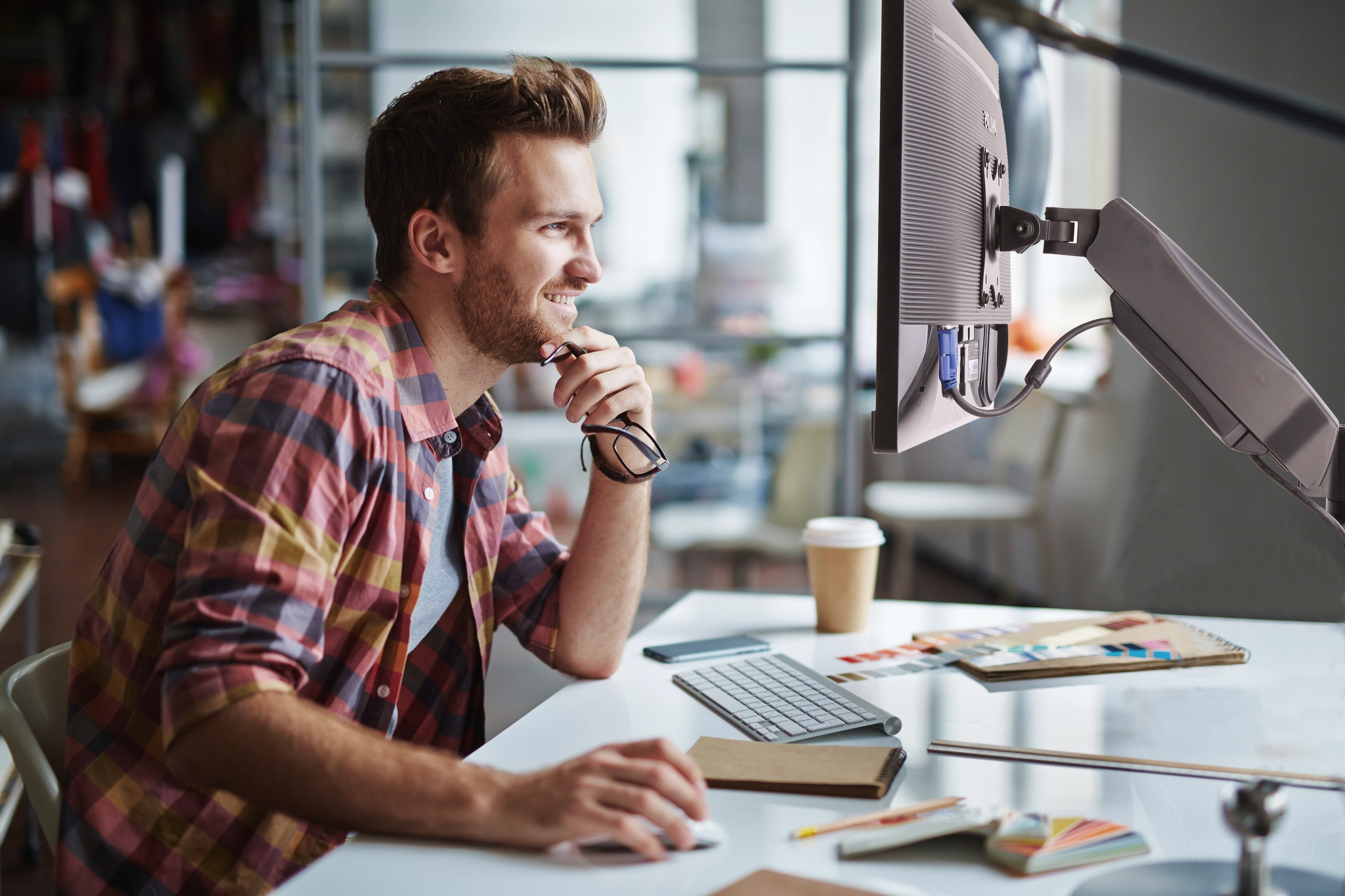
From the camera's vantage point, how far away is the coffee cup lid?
1399 mm

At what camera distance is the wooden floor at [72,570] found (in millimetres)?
2340

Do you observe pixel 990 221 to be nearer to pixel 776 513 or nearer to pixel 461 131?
pixel 461 131

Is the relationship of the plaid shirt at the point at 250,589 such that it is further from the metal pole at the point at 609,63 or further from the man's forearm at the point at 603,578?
the metal pole at the point at 609,63

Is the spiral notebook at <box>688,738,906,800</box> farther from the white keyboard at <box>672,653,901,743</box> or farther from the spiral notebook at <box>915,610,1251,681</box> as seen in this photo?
the spiral notebook at <box>915,610,1251,681</box>

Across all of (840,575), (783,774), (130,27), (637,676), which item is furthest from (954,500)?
(130,27)

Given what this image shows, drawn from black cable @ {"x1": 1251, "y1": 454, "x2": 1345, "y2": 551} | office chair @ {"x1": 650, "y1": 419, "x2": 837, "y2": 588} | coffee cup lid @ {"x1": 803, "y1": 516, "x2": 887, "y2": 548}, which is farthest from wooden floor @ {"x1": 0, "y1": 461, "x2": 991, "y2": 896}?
black cable @ {"x1": 1251, "y1": 454, "x2": 1345, "y2": 551}

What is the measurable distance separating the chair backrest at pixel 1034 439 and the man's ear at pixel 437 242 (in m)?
2.64

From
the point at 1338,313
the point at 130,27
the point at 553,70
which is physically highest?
the point at 130,27

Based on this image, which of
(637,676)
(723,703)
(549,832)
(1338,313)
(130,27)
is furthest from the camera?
(130,27)

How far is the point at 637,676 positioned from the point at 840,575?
311 millimetres

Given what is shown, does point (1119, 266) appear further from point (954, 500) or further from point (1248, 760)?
point (954, 500)

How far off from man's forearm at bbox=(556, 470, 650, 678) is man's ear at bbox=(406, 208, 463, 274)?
1.01 feet

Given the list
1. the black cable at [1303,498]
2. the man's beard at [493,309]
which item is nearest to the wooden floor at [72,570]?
the man's beard at [493,309]

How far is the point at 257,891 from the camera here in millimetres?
989
